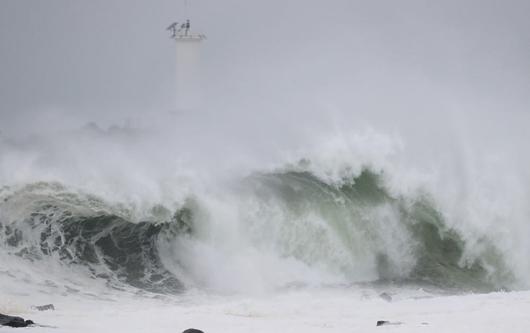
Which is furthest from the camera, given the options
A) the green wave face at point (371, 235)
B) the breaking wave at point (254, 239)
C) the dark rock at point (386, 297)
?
the green wave face at point (371, 235)

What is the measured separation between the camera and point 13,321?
10602mm

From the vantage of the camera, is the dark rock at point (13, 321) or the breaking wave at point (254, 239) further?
the breaking wave at point (254, 239)

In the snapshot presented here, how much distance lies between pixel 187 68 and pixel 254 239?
30506 mm

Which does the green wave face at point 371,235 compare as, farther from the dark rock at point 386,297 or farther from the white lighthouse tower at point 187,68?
the white lighthouse tower at point 187,68

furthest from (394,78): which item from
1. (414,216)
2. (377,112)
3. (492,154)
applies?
(414,216)

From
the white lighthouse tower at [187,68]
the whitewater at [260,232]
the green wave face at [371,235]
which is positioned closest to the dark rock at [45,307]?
the whitewater at [260,232]

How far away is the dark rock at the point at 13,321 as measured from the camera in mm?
10547

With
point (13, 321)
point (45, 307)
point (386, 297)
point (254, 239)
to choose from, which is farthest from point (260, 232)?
point (13, 321)

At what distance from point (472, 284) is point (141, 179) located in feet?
22.7

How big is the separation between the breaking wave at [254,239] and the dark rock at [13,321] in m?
4.70

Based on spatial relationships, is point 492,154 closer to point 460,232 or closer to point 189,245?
point 460,232

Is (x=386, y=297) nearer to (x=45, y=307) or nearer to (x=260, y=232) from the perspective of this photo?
(x=260, y=232)

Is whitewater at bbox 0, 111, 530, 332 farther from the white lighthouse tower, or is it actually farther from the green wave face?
the white lighthouse tower

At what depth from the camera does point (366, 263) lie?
18078mm
